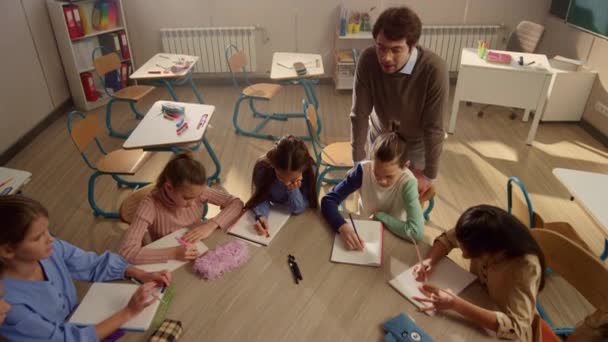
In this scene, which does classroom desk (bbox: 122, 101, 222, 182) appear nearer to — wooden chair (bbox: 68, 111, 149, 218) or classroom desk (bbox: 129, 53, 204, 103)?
wooden chair (bbox: 68, 111, 149, 218)

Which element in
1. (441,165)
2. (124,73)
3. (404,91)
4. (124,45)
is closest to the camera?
(404,91)

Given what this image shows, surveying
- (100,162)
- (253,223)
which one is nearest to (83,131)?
(100,162)

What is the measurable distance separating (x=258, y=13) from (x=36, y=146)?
2926 mm

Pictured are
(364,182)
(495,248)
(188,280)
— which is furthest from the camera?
(364,182)

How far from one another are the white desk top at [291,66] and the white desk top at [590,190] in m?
2.29

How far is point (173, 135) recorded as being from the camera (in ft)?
9.59

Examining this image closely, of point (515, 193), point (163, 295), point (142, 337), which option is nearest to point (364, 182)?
point (515, 193)

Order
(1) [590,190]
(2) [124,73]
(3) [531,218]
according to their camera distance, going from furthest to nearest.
→ (2) [124,73] < (1) [590,190] < (3) [531,218]

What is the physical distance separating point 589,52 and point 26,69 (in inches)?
228

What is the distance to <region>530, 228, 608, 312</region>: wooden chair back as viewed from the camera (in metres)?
1.48

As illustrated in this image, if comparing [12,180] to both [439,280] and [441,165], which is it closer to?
[439,280]

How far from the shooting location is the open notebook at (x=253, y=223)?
1706mm

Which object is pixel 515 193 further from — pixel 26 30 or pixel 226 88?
pixel 26 30

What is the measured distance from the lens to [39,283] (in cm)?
136
